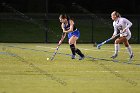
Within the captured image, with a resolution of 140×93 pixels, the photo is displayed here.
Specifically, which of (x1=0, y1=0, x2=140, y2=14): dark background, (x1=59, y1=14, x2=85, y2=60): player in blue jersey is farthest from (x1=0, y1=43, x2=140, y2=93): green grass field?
(x1=0, y1=0, x2=140, y2=14): dark background

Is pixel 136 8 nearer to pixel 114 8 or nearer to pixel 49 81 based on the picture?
pixel 114 8

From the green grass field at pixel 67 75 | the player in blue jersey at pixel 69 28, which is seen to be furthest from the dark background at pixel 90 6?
the green grass field at pixel 67 75

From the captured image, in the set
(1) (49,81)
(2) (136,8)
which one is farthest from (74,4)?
(1) (49,81)

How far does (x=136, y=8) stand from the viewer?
52.3 m

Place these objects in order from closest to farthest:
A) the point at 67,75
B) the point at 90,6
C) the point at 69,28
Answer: the point at 67,75, the point at 69,28, the point at 90,6

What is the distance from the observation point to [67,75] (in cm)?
1602

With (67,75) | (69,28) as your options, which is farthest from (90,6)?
(67,75)

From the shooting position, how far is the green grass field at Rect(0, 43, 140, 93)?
528 inches

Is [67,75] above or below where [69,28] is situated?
below

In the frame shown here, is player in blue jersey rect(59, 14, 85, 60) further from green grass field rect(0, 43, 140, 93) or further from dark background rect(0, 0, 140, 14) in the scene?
dark background rect(0, 0, 140, 14)

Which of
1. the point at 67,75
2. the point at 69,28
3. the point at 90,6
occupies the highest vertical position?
the point at 69,28

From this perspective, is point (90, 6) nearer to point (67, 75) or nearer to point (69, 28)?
point (69, 28)

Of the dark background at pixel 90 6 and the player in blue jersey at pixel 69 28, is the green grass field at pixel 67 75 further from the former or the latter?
the dark background at pixel 90 6

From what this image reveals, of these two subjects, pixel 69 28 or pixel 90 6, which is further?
pixel 90 6
